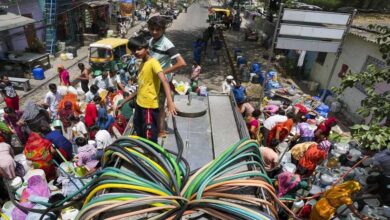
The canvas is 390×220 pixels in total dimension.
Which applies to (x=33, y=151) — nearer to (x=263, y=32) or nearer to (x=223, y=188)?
(x=223, y=188)

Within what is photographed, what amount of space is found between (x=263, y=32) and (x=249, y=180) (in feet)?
76.6

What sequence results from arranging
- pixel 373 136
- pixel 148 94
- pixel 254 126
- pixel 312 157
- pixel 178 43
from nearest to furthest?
pixel 373 136, pixel 148 94, pixel 312 157, pixel 254 126, pixel 178 43

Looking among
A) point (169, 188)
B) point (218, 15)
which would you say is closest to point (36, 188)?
point (169, 188)

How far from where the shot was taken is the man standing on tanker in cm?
362

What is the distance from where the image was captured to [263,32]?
23.6 metres

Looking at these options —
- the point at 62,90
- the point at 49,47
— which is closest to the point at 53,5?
the point at 49,47

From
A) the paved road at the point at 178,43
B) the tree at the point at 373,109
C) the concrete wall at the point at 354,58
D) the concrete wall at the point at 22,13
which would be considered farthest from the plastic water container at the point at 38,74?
the concrete wall at the point at 354,58

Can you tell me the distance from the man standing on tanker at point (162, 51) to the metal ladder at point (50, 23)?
15316 mm

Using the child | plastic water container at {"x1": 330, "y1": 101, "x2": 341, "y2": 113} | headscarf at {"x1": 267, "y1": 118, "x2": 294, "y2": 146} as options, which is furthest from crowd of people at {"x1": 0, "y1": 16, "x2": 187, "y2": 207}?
plastic water container at {"x1": 330, "y1": 101, "x2": 341, "y2": 113}

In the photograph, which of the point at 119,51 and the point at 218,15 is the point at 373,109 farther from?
the point at 218,15

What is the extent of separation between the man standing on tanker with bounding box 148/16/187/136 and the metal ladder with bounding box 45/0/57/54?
15316 mm

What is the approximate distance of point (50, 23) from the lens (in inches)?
645

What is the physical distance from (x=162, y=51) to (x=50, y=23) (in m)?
15.8

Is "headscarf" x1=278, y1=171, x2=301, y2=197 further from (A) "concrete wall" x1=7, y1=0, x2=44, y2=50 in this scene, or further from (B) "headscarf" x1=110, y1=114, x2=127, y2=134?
(A) "concrete wall" x1=7, y1=0, x2=44, y2=50
